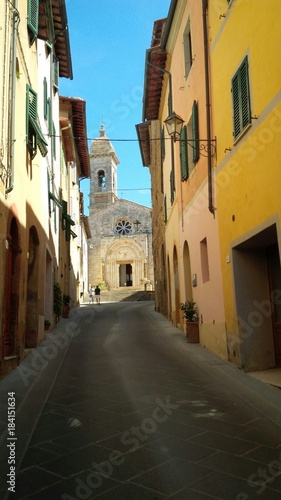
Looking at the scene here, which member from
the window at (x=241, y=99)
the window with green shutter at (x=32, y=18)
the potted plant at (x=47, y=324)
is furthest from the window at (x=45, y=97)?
the window at (x=241, y=99)

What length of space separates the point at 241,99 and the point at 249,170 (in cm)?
136

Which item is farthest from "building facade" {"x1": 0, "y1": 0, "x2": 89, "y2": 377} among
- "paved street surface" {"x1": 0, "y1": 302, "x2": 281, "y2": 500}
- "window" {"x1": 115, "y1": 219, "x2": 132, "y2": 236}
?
"window" {"x1": 115, "y1": 219, "x2": 132, "y2": 236}

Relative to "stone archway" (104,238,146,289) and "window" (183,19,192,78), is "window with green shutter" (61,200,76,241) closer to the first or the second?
"window" (183,19,192,78)

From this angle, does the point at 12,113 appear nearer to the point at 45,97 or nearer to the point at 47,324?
the point at 45,97

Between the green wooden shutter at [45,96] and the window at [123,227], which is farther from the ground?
the window at [123,227]

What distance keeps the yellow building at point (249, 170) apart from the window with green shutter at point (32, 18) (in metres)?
4.19

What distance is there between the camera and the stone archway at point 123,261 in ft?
142

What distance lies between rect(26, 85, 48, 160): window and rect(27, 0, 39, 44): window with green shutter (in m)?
1.46

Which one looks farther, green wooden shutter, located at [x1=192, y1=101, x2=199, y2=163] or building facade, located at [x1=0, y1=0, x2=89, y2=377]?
green wooden shutter, located at [x1=192, y1=101, x2=199, y2=163]

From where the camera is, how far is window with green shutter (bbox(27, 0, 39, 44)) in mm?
10062

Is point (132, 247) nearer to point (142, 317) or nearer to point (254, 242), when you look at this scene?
point (142, 317)

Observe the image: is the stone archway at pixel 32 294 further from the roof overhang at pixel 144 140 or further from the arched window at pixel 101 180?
the arched window at pixel 101 180

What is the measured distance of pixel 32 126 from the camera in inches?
385

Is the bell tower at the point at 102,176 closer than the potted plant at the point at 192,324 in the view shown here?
No
